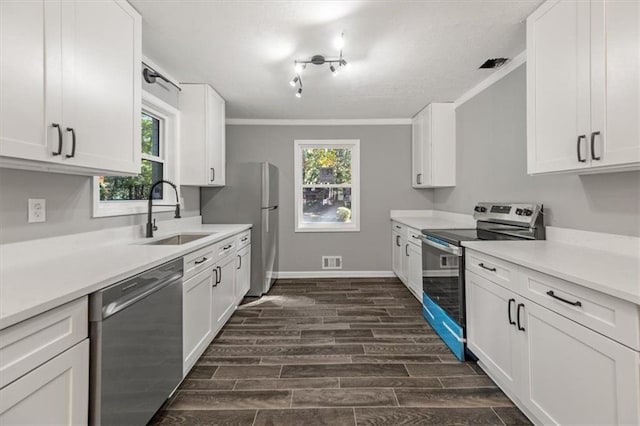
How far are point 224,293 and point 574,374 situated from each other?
2438 millimetres

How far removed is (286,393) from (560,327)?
1.53 meters

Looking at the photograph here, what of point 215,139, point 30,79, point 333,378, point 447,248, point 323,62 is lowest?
point 333,378

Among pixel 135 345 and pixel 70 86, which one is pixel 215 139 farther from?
pixel 135 345

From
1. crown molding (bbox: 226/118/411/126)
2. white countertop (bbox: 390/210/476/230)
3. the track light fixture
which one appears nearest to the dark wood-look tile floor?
white countertop (bbox: 390/210/476/230)

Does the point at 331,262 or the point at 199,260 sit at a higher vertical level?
the point at 199,260

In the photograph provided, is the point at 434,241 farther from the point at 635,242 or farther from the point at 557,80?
the point at 557,80

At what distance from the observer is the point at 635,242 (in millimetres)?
1632

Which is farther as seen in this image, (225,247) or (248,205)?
(248,205)

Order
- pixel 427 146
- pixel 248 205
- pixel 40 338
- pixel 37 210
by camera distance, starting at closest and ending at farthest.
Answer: pixel 40 338, pixel 37 210, pixel 248 205, pixel 427 146

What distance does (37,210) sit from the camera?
1581 mm

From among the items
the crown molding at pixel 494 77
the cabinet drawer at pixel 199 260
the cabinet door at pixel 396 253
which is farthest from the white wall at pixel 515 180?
the cabinet drawer at pixel 199 260

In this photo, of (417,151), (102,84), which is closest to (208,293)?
(102,84)

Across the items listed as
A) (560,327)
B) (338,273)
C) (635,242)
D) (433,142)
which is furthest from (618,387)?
(338,273)

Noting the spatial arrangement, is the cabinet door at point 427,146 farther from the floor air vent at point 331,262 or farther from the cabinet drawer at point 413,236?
the floor air vent at point 331,262
